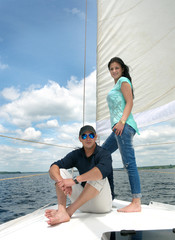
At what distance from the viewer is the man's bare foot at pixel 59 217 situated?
A: 137 cm

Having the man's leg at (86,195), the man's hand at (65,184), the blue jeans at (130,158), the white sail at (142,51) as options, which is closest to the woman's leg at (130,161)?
the blue jeans at (130,158)

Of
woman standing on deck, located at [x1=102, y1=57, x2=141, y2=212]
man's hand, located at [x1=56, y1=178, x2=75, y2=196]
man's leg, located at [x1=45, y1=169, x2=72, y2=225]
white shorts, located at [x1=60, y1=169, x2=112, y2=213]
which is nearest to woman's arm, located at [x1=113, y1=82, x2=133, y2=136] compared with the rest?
woman standing on deck, located at [x1=102, y1=57, x2=141, y2=212]

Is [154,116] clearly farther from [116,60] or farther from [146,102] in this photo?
[116,60]

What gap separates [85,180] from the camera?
149 centimetres

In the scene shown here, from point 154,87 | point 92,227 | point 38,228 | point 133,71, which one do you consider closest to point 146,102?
point 154,87

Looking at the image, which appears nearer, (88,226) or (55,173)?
(88,226)

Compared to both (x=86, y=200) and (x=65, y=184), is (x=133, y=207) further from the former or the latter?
(x=65, y=184)

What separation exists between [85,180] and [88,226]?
0.94 ft

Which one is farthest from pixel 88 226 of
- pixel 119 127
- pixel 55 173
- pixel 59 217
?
pixel 119 127

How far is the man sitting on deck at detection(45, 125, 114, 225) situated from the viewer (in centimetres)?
148

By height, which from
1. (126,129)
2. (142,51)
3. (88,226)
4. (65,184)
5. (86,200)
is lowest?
(88,226)

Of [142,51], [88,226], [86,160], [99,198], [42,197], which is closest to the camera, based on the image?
[88,226]

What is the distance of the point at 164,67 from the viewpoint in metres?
2.31

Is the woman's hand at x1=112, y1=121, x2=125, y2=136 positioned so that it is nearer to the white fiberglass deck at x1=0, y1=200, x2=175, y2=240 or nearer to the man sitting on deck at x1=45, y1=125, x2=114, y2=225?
the man sitting on deck at x1=45, y1=125, x2=114, y2=225
